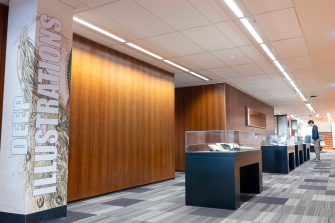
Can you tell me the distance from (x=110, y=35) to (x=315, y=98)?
33.3ft

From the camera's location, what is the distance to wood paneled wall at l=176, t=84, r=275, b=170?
29.2 ft

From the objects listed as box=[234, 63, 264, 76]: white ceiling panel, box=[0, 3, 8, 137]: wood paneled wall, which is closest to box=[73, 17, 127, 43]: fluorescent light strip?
box=[0, 3, 8, 137]: wood paneled wall

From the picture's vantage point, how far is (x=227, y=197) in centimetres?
420

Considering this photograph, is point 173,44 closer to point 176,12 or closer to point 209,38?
point 209,38

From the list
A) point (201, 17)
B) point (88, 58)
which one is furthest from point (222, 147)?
point (88, 58)


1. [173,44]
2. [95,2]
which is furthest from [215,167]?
[95,2]

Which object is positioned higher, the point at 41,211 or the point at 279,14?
the point at 279,14

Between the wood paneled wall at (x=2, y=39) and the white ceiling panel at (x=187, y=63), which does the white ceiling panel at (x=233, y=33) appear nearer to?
the white ceiling panel at (x=187, y=63)

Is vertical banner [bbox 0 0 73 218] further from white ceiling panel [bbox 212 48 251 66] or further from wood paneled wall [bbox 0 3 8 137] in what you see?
white ceiling panel [bbox 212 48 251 66]

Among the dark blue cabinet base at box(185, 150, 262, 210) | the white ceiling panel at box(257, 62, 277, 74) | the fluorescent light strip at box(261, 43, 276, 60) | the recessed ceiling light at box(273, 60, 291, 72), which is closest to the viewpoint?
the dark blue cabinet base at box(185, 150, 262, 210)

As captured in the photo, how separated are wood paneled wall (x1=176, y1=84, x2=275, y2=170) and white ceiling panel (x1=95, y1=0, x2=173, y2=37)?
441 cm

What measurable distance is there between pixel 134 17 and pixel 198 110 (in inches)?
208

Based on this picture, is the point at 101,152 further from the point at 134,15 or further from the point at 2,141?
the point at 134,15

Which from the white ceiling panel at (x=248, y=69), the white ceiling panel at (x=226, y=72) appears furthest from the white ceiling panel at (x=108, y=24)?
the white ceiling panel at (x=248, y=69)
